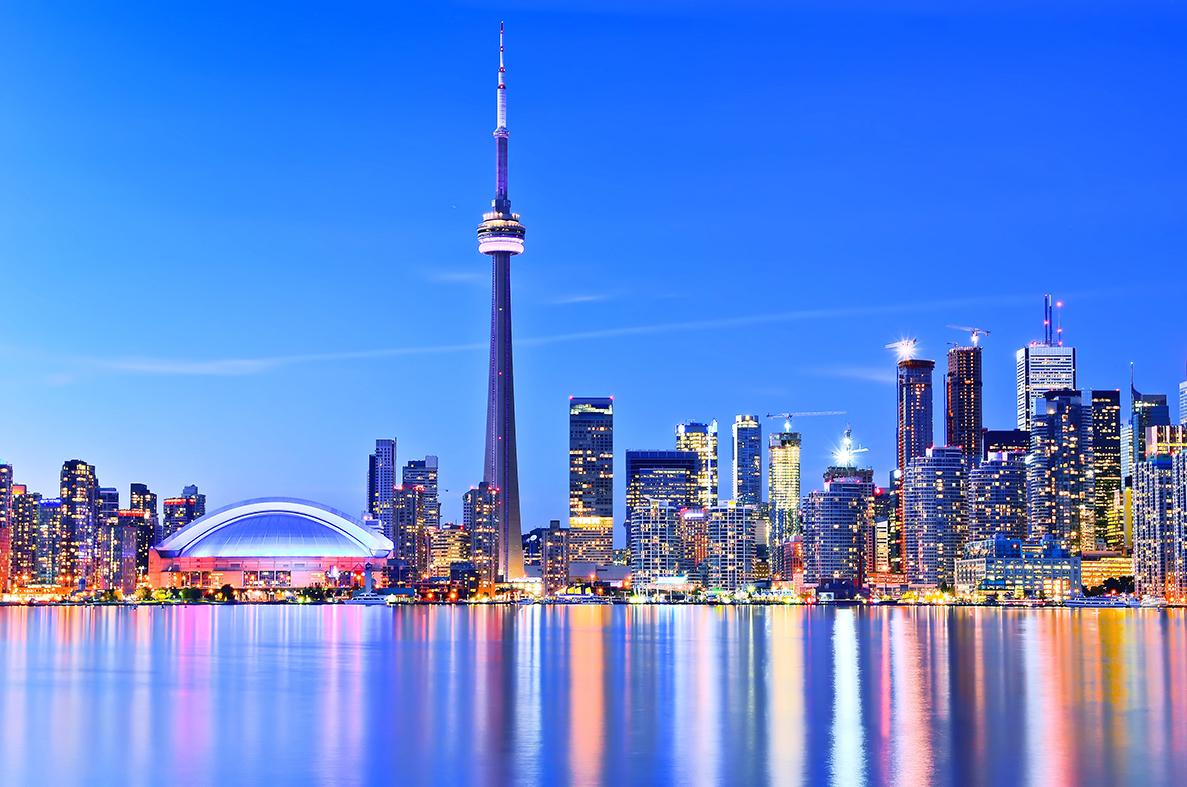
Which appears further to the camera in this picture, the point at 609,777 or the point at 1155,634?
the point at 1155,634

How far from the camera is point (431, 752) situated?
4800 cm

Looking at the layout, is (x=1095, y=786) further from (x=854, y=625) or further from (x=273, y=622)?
(x=273, y=622)

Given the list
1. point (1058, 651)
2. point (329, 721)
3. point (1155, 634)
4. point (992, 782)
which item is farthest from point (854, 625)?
point (992, 782)

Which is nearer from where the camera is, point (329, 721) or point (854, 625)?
point (329, 721)

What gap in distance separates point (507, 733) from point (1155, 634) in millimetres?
99790

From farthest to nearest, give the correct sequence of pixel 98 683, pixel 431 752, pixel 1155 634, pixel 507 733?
1. pixel 1155 634
2. pixel 98 683
3. pixel 507 733
4. pixel 431 752

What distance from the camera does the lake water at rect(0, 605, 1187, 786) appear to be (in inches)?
1740

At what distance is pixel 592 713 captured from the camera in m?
59.7

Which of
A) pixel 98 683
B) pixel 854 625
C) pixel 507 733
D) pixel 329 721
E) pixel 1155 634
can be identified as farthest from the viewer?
pixel 854 625

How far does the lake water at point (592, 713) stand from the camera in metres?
44.2

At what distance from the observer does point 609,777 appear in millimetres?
42500

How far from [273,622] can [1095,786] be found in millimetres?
136772

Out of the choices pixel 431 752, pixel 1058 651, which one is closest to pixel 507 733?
pixel 431 752

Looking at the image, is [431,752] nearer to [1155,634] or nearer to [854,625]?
[1155,634]
